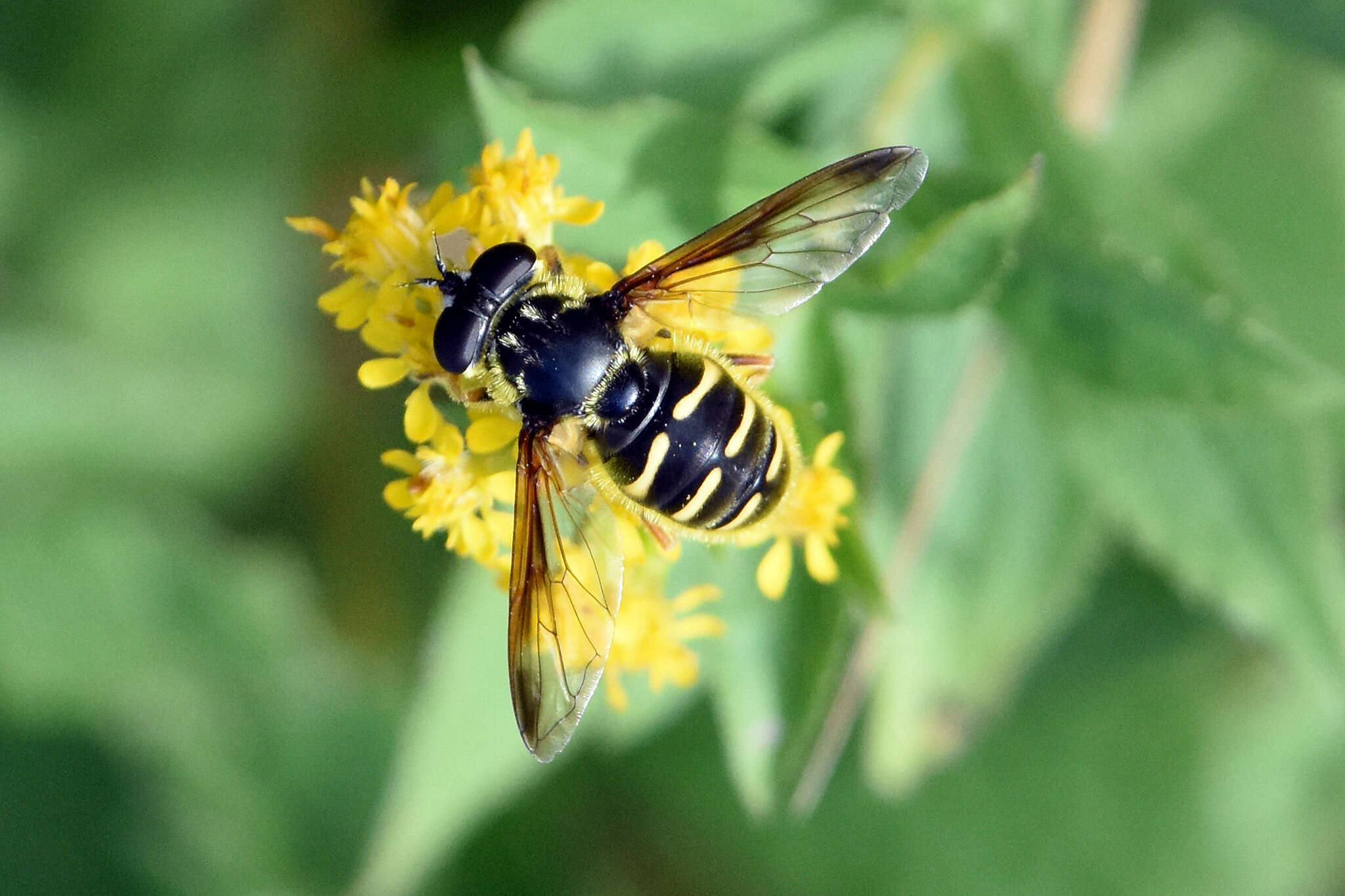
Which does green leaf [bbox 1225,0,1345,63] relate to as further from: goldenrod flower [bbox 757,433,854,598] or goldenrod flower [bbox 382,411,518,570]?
goldenrod flower [bbox 382,411,518,570]

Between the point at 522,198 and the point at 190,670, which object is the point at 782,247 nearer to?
the point at 522,198

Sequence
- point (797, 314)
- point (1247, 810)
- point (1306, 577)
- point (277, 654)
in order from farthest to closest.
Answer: point (1247, 810) < point (277, 654) < point (1306, 577) < point (797, 314)

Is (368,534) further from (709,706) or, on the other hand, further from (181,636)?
(709,706)

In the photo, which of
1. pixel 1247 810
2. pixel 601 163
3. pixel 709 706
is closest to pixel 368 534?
pixel 709 706

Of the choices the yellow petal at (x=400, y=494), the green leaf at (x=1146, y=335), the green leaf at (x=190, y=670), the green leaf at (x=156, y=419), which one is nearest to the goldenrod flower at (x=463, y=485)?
the yellow petal at (x=400, y=494)

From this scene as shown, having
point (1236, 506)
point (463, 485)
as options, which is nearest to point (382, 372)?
point (463, 485)

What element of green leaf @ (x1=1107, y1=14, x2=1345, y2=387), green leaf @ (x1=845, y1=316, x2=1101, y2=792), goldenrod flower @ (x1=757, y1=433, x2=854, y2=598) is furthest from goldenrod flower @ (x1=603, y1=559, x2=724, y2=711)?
green leaf @ (x1=1107, y1=14, x2=1345, y2=387)
